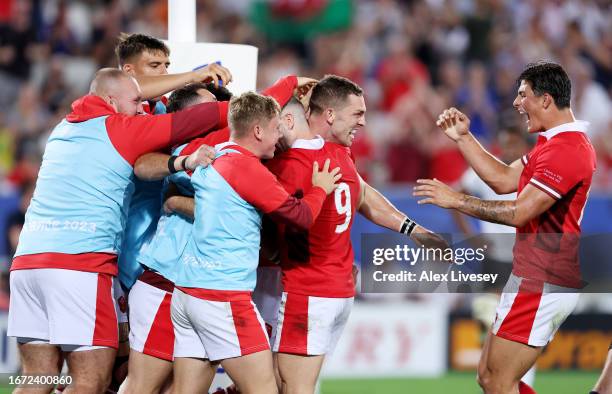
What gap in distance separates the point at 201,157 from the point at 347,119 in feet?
3.48

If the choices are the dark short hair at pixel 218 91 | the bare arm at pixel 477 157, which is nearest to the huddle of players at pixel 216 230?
the dark short hair at pixel 218 91

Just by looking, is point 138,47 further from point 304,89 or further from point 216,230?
point 216,230

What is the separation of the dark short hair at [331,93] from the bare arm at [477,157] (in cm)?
70

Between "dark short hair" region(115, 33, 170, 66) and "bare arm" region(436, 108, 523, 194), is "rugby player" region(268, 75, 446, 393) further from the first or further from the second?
"dark short hair" region(115, 33, 170, 66)

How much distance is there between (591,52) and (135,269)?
1001cm

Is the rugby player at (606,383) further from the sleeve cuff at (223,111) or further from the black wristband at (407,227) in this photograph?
the sleeve cuff at (223,111)

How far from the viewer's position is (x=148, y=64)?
6.68 metres

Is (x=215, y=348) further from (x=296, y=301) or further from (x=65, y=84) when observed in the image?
(x=65, y=84)

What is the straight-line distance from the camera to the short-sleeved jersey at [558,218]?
19.8 ft

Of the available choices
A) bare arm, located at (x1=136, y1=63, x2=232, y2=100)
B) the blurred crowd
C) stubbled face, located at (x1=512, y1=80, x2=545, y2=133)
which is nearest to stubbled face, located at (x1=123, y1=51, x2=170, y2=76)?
bare arm, located at (x1=136, y1=63, x2=232, y2=100)

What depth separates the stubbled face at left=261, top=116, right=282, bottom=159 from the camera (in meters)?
5.65

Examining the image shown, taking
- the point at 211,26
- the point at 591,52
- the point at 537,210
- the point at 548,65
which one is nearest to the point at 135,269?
the point at 537,210

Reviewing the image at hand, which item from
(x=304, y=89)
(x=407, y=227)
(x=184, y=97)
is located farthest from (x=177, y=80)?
(x=407, y=227)

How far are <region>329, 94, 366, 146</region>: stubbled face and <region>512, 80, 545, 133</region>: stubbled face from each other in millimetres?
1019
